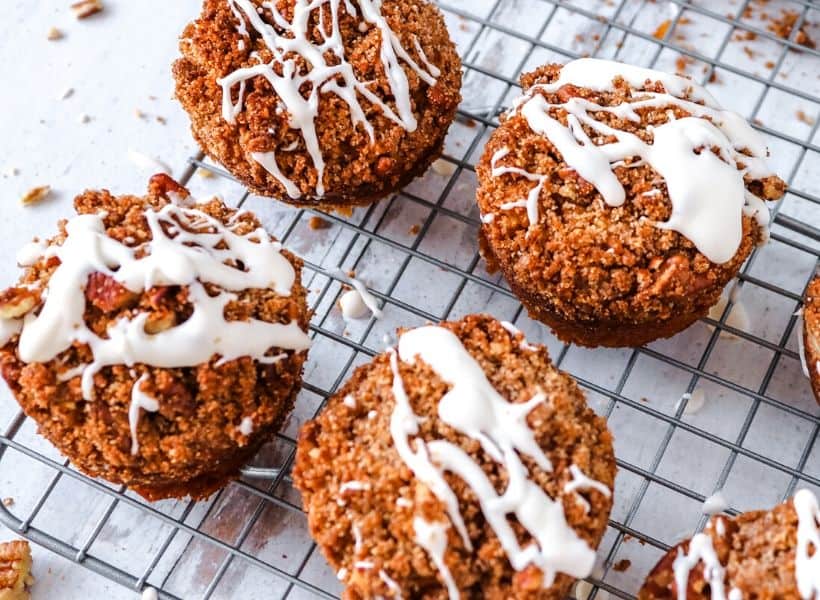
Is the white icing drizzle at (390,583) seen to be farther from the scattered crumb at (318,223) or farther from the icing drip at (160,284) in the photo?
the scattered crumb at (318,223)

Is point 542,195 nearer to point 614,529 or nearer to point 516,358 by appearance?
point 516,358

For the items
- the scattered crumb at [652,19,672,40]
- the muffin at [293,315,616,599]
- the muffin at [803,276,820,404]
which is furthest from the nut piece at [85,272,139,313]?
the scattered crumb at [652,19,672,40]

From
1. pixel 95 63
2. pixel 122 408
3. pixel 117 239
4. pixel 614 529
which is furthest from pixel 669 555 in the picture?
pixel 95 63

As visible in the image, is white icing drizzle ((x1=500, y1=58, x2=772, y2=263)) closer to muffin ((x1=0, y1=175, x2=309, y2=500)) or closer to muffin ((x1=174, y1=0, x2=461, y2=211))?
muffin ((x1=174, y1=0, x2=461, y2=211))

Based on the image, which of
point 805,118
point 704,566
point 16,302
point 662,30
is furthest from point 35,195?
point 805,118

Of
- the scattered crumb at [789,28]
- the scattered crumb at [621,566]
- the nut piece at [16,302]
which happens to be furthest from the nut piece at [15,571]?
the scattered crumb at [789,28]

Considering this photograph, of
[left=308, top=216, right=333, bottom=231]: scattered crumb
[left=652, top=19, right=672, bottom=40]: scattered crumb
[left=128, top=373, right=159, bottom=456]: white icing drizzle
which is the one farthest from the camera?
[left=652, top=19, right=672, bottom=40]: scattered crumb

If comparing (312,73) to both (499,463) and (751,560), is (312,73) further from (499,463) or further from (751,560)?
(751,560)
